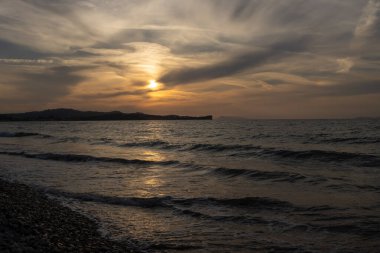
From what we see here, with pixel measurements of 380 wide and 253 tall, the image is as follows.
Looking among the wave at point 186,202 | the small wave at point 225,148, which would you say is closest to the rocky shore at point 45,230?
the wave at point 186,202

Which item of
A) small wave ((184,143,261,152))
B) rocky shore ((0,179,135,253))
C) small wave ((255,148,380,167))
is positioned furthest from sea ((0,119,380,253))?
small wave ((184,143,261,152))

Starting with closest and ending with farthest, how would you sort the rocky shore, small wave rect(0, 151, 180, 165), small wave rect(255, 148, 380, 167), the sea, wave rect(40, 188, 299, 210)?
the rocky shore
the sea
wave rect(40, 188, 299, 210)
small wave rect(255, 148, 380, 167)
small wave rect(0, 151, 180, 165)

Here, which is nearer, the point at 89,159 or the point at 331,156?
the point at 331,156

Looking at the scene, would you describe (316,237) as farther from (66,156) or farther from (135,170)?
(66,156)

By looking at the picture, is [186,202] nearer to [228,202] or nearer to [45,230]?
[228,202]

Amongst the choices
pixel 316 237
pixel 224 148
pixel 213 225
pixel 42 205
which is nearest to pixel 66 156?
pixel 224 148

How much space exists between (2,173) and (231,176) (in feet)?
43.3

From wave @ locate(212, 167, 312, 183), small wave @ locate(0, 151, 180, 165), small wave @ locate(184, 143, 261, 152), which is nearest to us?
wave @ locate(212, 167, 312, 183)

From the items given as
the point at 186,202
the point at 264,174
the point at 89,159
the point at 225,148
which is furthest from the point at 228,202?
the point at 225,148

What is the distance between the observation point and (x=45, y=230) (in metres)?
9.20

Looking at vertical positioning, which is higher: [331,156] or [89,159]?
[331,156]

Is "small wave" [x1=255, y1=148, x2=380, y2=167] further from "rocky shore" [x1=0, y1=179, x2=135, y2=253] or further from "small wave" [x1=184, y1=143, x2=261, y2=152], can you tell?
"rocky shore" [x1=0, y1=179, x2=135, y2=253]

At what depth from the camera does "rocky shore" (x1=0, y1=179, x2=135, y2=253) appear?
7.86 metres

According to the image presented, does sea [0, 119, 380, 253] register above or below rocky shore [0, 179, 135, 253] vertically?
below
